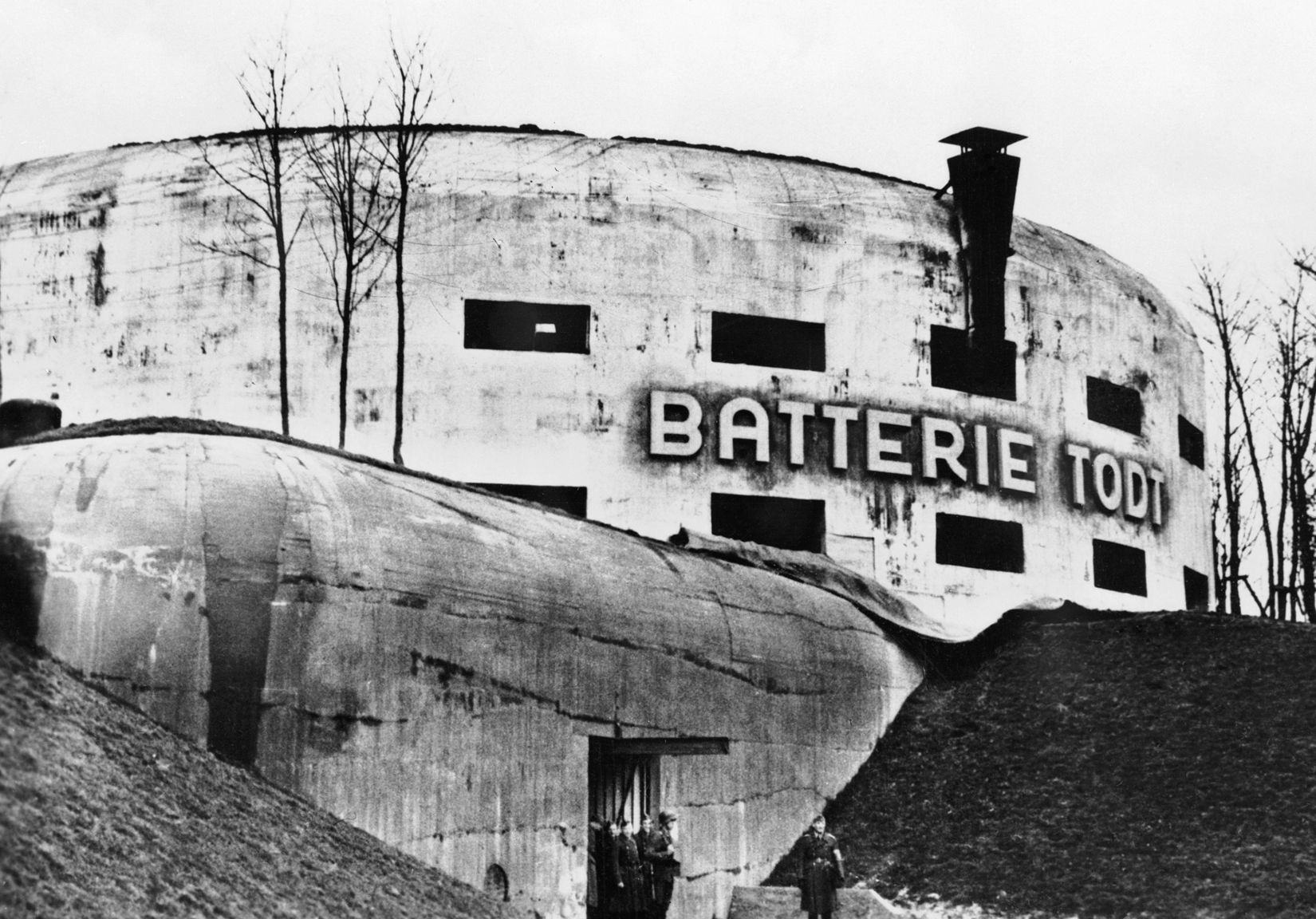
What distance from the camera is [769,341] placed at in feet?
105

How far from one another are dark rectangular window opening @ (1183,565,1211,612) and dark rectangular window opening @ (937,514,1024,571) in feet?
18.4

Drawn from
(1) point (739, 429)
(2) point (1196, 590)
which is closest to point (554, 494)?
(1) point (739, 429)

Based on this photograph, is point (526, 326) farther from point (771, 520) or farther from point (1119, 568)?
point (1119, 568)

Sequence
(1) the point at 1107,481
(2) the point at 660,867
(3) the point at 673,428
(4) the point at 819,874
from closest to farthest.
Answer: (4) the point at 819,874, (2) the point at 660,867, (3) the point at 673,428, (1) the point at 1107,481

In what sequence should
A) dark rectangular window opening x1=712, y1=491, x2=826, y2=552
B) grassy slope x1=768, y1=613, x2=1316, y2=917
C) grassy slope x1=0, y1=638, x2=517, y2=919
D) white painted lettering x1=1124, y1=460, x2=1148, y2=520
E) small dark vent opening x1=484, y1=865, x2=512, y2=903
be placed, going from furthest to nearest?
white painted lettering x1=1124, y1=460, x2=1148, y2=520
dark rectangular window opening x1=712, y1=491, x2=826, y2=552
grassy slope x1=768, y1=613, x2=1316, y2=917
small dark vent opening x1=484, y1=865, x2=512, y2=903
grassy slope x1=0, y1=638, x2=517, y2=919

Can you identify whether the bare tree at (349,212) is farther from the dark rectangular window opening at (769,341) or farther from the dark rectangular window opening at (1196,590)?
the dark rectangular window opening at (1196,590)

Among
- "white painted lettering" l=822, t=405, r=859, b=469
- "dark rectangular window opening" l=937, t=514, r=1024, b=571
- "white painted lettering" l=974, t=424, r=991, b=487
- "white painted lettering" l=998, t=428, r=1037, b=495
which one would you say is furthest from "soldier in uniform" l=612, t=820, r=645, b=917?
"white painted lettering" l=998, t=428, r=1037, b=495

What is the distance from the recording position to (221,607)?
1716 cm

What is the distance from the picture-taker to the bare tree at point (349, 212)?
100ft

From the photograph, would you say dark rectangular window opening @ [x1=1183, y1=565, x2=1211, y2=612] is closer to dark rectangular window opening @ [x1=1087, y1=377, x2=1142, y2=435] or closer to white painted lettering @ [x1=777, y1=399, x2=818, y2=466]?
dark rectangular window opening @ [x1=1087, y1=377, x2=1142, y2=435]

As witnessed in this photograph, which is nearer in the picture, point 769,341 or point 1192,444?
point 769,341

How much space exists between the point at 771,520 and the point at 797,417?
1.73 metres

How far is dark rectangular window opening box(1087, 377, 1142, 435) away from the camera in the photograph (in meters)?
35.5

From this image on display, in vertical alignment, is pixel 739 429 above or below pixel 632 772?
above
